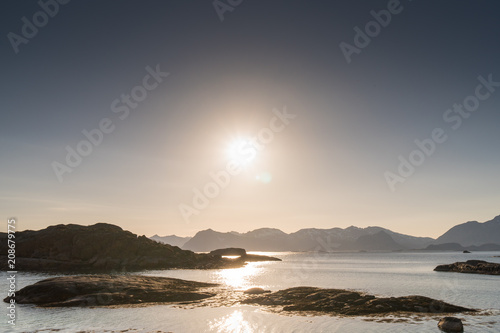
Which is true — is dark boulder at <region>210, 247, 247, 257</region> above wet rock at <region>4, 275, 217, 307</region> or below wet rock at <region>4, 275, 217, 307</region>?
below

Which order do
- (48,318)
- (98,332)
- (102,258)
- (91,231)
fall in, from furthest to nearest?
(91,231) → (102,258) → (48,318) → (98,332)

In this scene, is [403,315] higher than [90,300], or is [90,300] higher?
[90,300]

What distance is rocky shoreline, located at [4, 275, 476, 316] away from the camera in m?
26.9

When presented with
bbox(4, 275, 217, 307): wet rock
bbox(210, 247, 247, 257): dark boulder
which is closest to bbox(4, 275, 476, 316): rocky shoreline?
bbox(4, 275, 217, 307): wet rock

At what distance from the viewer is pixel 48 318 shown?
80.9 feet

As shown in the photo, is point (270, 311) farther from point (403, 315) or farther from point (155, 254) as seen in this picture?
point (155, 254)

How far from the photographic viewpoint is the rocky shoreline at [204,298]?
26.9 m

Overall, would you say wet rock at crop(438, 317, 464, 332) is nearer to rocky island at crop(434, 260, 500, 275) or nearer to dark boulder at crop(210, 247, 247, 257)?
rocky island at crop(434, 260, 500, 275)

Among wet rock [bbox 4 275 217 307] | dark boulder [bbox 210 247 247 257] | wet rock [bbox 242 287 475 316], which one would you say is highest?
wet rock [bbox 4 275 217 307]

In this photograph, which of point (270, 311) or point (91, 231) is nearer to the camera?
point (270, 311)

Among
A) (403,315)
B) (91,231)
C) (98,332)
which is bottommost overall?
(403,315)

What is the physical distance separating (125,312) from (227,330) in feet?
39.6

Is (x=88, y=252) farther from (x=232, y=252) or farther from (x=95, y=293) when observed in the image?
(x=232, y=252)

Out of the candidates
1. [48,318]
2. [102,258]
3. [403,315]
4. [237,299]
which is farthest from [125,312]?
[102,258]
